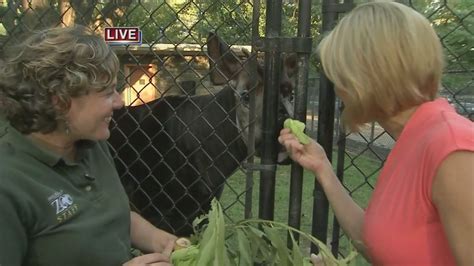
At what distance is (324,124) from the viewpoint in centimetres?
214

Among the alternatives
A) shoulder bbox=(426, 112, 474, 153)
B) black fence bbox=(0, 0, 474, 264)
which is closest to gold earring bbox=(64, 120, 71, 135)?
black fence bbox=(0, 0, 474, 264)

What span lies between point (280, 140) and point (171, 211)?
2584mm

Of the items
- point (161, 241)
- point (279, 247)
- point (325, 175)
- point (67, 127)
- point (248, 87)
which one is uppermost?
point (248, 87)

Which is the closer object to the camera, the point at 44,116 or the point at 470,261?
the point at 470,261

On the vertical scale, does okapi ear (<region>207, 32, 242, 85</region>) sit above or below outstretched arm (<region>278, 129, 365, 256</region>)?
above

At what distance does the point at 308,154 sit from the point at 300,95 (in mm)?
226

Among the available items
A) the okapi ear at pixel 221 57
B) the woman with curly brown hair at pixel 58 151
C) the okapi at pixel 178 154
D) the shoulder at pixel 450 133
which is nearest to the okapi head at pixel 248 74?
the okapi ear at pixel 221 57

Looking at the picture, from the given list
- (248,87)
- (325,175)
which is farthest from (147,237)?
(248,87)

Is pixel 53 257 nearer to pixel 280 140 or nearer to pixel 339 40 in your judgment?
pixel 280 140

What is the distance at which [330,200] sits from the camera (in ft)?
6.70

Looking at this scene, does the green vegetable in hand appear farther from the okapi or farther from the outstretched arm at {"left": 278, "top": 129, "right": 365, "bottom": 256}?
the okapi

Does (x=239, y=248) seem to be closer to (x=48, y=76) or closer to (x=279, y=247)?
(x=279, y=247)

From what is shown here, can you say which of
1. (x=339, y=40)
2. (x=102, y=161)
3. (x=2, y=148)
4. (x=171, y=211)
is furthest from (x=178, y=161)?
(x=339, y=40)

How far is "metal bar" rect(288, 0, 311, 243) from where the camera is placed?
203 cm
